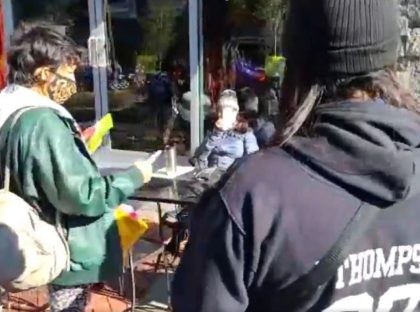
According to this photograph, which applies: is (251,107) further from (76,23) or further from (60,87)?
(60,87)

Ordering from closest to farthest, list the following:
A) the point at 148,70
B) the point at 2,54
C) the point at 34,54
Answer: the point at 34,54 < the point at 2,54 < the point at 148,70

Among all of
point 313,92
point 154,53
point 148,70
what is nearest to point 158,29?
point 154,53

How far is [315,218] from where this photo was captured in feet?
4.83

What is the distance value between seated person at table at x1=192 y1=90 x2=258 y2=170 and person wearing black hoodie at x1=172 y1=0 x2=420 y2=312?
11.6 feet

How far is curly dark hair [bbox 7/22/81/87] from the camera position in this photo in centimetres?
321

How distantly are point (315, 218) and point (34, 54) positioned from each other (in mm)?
2013

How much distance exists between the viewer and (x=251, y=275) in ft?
4.88

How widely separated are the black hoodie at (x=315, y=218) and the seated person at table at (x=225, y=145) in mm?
3538

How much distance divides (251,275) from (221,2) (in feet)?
18.5

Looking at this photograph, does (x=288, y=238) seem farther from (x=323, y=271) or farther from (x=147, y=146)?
(x=147, y=146)

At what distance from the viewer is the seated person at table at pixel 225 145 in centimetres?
521

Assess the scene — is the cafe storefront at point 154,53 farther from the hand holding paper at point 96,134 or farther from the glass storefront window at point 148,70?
the hand holding paper at point 96,134

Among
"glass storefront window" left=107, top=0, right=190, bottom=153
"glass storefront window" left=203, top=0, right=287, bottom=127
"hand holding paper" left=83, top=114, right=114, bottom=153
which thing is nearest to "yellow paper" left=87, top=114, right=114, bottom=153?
"hand holding paper" left=83, top=114, right=114, bottom=153

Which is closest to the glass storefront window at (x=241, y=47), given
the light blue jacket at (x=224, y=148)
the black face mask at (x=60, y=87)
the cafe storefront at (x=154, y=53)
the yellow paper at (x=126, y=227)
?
the cafe storefront at (x=154, y=53)
